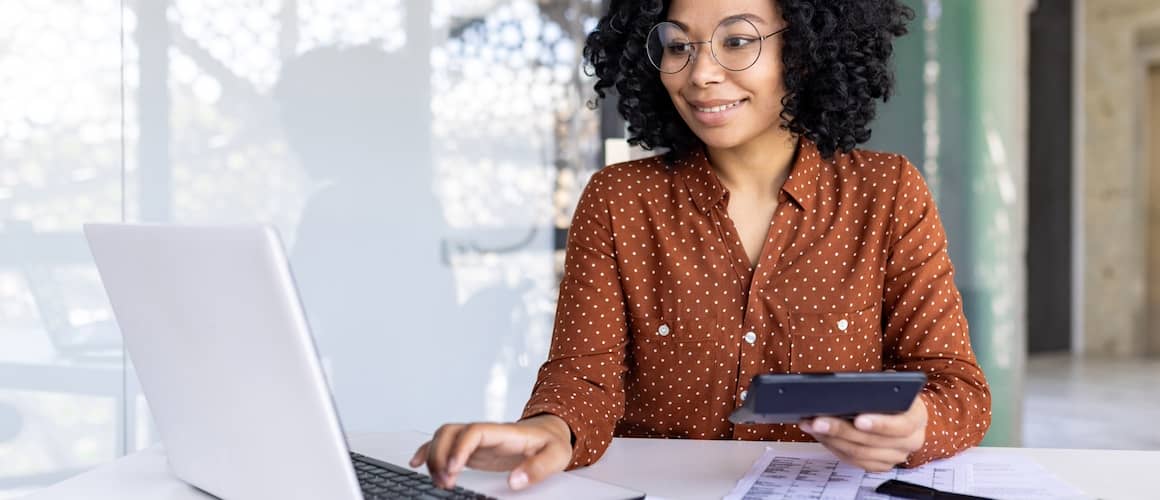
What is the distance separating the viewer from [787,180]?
160 centimetres

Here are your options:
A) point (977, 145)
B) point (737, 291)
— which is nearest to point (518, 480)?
point (737, 291)

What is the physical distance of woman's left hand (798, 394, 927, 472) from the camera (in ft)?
3.45

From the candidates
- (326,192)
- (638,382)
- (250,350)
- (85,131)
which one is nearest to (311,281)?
(326,192)

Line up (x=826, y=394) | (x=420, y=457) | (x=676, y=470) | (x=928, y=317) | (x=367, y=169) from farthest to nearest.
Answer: (x=367, y=169)
(x=928, y=317)
(x=676, y=470)
(x=420, y=457)
(x=826, y=394)

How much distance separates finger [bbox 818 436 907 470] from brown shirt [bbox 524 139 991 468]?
39 cm

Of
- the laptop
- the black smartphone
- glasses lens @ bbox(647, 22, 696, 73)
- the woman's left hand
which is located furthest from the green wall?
the laptop

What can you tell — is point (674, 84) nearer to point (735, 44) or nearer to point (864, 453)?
point (735, 44)

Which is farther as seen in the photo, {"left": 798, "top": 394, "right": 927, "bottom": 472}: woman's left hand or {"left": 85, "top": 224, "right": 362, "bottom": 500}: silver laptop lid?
{"left": 798, "top": 394, "right": 927, "bottom": 472}: woman's left hand

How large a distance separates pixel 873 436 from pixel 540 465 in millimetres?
326

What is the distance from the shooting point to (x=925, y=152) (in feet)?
12.5

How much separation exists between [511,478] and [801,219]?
0.71 m

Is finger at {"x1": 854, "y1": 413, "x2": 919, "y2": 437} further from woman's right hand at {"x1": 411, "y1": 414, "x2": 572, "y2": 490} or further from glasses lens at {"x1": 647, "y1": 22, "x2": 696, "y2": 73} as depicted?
glasses lens at {"x1": 647, "y1": 22, "x2": 696, "y2": 73}

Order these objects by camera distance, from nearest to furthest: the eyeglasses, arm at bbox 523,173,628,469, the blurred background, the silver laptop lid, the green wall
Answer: the silver laptop lid < arm at bbox 523,173,628,469 < the eyeglasses < the blurred background < the green wall

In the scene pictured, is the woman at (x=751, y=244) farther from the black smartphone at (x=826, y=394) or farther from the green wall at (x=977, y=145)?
the green wall at (x=977, y=145)
